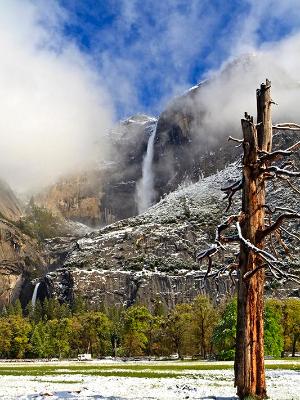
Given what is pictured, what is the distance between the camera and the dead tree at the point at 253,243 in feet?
60.6

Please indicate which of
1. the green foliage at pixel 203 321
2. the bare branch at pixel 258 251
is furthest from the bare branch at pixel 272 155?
the green foliage at pixel 203 321

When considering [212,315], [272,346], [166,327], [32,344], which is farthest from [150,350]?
[272,346]

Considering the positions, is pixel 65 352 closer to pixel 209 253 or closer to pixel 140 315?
pixel 140 315

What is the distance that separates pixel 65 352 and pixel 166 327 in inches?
1500

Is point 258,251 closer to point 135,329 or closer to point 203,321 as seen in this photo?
point 203,321

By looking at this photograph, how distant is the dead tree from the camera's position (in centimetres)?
1848

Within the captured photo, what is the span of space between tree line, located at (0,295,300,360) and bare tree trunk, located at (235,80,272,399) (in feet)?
190

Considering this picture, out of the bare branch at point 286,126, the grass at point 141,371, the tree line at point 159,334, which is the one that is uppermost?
the bare branch at point 286,126

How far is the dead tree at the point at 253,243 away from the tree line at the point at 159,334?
57.8 m

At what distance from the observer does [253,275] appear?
19453 mm

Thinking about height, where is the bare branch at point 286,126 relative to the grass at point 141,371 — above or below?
above

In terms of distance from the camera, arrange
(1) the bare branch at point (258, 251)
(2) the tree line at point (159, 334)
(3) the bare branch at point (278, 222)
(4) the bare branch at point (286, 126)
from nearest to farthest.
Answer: (1) the bare branch at point (258, 251), (3) the bare branch at point (278, 222), (4) the bare branch at point (286, 126), (2) the tree line at point (159, 334)

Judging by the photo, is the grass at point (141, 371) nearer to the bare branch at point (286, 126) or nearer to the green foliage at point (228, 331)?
the green foliage at point (228, 331)

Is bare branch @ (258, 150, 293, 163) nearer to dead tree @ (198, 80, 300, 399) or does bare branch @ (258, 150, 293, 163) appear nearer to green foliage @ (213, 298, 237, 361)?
dead tree @ (198, 80, 300, 399)
